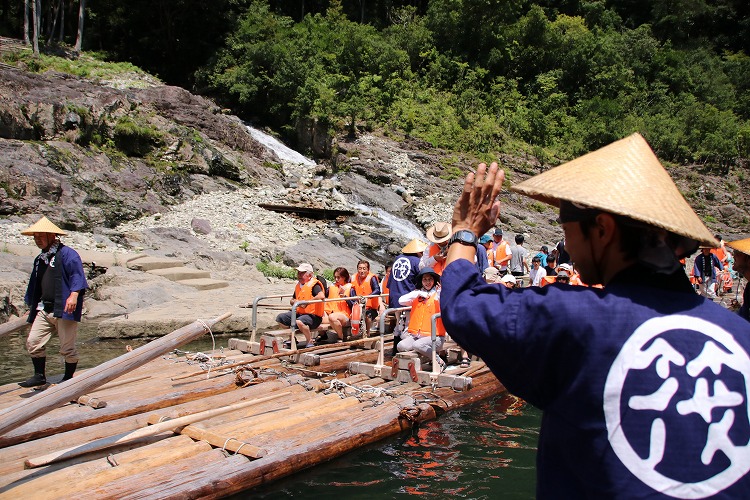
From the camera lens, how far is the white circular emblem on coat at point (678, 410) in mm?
1559

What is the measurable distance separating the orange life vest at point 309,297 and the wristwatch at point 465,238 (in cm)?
809

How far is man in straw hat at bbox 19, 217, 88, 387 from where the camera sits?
772cm

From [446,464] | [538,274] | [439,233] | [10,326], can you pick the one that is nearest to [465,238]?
[446,464]

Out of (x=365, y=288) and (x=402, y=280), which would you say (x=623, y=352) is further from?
(x=365, y=288)

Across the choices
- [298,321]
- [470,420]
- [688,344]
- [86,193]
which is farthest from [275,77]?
[688,344]

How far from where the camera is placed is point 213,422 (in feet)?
21.2

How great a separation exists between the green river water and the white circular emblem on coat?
4.63 meters

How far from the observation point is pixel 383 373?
8.87m

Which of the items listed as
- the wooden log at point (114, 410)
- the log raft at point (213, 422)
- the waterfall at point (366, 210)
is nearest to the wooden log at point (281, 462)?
the log raft at point (213, 422)

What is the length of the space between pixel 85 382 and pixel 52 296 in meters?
2.87

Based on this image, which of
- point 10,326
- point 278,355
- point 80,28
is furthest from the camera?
point 80,28

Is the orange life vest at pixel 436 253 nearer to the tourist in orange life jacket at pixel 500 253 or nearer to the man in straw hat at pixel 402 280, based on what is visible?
the man in straw hat at pixel 402 280

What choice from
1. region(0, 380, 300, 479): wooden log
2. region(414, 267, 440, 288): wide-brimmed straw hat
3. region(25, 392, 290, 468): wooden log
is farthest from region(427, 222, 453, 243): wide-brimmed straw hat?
region(25, 392, 290, 468): wooden log

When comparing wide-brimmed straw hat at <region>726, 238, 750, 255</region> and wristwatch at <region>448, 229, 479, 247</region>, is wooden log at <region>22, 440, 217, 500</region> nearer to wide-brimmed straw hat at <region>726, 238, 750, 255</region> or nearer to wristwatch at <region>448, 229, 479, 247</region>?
wristwatch at <region>448, 229, 479, 247</region>
